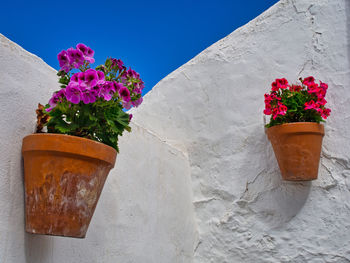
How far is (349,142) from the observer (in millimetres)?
1542

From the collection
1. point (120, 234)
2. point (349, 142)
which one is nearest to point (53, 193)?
point (120, 234)

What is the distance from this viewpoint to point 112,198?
1.36 m

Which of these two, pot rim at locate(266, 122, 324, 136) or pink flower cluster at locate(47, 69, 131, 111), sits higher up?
pink flower cluster at locate(47, 69, 131, 111)

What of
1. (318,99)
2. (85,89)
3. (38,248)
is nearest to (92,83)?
(85,89)

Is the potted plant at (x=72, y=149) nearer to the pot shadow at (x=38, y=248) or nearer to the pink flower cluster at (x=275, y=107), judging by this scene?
the pot shadow at (x=38, y=248)

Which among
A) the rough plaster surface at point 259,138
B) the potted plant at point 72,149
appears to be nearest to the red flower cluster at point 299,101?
the rough plaster surface at point 259,138

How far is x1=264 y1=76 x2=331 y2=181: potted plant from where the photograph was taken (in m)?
1.45

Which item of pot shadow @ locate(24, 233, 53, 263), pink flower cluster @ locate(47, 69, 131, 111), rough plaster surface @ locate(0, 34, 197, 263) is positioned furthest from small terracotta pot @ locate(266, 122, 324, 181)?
pot shadow @ locate(24, 233, 53, 263)

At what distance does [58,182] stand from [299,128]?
1.02 m

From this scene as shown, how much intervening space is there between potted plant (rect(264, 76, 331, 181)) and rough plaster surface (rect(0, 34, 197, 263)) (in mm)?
577

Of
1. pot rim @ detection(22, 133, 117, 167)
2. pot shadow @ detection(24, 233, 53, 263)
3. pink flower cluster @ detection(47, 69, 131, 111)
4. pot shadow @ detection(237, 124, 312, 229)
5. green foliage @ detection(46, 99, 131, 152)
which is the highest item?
pink flower cluster @ detection(47, 69, 131, 111)

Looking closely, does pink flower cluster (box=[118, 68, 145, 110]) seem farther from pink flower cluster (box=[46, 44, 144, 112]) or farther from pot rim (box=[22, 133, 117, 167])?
pot rim (box=[22, 133, 117, 167])

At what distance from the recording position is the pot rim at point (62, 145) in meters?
0.88

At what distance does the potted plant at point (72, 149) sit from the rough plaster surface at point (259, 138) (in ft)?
3.13
